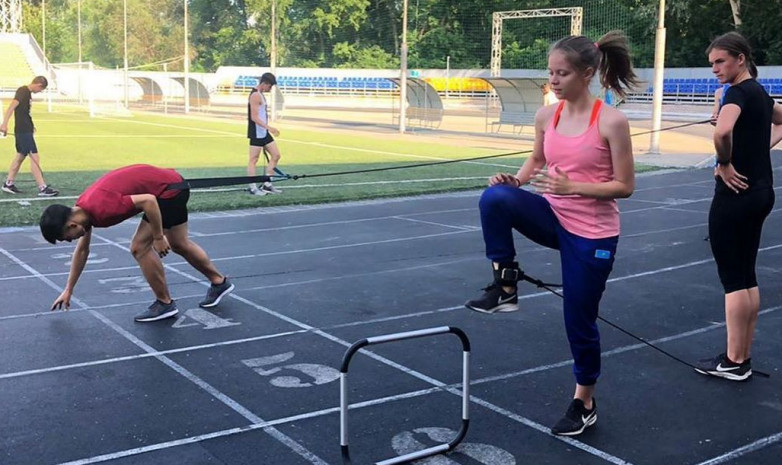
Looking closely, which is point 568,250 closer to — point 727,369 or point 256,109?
point 727,369

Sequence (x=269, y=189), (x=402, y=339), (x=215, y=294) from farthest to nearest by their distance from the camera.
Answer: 1. (x=269, y=189)
2. (x=215, y=294)
3. (x=402, y=339)

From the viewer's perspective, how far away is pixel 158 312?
6.78m

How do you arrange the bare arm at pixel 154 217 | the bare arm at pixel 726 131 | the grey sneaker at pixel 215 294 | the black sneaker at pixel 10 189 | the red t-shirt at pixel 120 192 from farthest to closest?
the black sneaker at pixel 10 189
the grey sneaker at pixel 215 294
the bare arm at pixel 154 217
the red t-shirt at pixel 120 192
the bare arm at pixel 726 131

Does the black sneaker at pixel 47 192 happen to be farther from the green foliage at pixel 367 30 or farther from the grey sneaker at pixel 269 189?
the green foliage at pixel 367 30

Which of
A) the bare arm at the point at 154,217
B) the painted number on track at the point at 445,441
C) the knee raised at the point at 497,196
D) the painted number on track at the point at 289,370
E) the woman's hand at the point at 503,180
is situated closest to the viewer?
the knee raised at the point at 497,196

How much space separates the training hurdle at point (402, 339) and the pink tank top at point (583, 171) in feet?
2.70

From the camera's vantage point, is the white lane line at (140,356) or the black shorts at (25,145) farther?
the black shorts at (25,145)

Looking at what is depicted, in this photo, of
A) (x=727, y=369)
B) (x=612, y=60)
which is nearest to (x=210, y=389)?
(x=612, y=60)

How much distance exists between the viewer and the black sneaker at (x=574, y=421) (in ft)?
14.8

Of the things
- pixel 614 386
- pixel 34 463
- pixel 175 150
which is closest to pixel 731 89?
pixel 614 386

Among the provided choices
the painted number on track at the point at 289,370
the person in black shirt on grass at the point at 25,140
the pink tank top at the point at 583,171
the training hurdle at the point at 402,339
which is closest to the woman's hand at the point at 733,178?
the pink tank top at the point at 583,171

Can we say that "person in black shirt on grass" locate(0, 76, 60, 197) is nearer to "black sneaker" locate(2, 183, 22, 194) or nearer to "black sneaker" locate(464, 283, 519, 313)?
"black sneaker" locate(2, 183, 22, 194)

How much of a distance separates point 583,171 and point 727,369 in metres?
2.24

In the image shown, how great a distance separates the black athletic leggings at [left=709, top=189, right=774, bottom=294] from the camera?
529 centimetres
